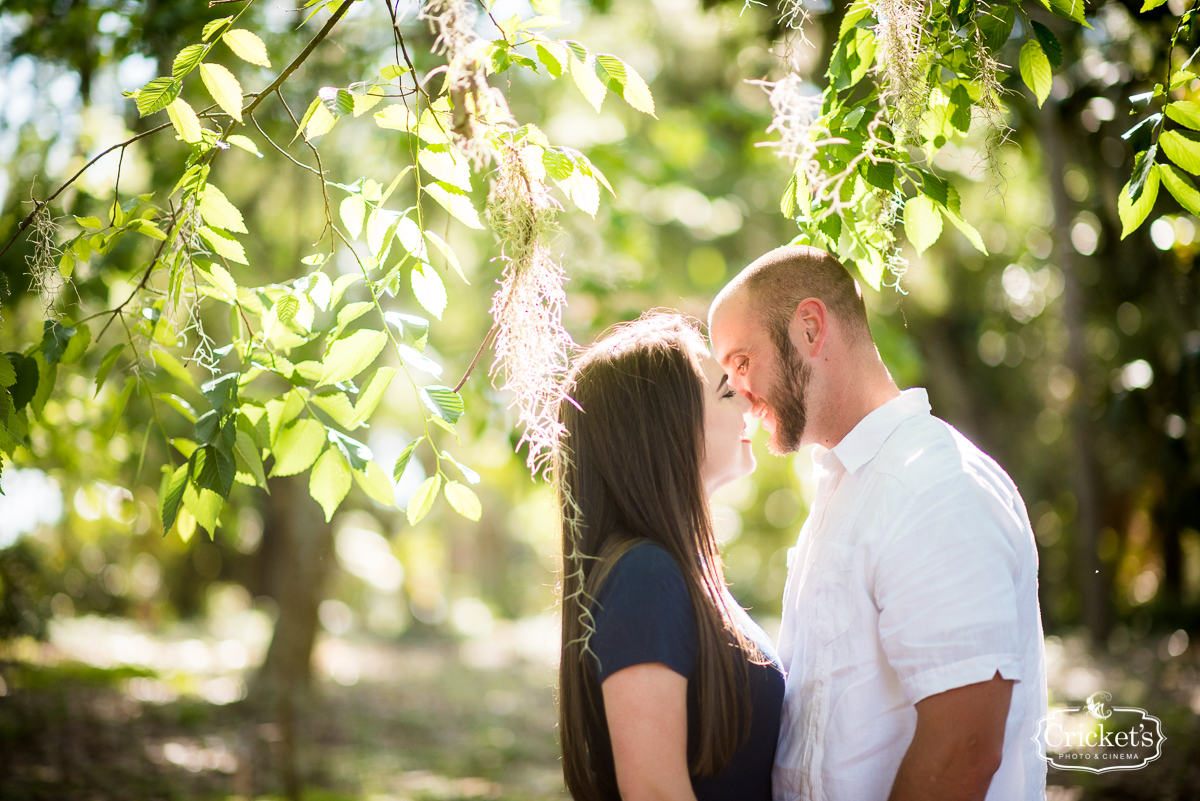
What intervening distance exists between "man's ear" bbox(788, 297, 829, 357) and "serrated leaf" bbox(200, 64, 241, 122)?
1.26 metres

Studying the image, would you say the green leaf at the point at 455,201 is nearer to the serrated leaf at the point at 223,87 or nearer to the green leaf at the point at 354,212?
the green leaf at the point at 354,212

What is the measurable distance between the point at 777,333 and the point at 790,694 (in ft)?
2.82

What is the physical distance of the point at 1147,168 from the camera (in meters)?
1.69

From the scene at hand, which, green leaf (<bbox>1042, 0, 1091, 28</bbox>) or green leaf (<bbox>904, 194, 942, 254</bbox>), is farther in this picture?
green leaf (<bbox>904, 194, 942, 254</bbox>)

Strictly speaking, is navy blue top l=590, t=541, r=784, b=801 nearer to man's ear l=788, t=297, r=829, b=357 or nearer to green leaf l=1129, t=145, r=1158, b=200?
man's ear l=788, t=297, r=829, b=357

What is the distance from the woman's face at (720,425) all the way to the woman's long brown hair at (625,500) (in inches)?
1.3

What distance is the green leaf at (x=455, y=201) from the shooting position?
169 cm

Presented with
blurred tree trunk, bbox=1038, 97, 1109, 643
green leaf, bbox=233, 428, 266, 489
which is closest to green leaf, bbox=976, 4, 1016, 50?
green leaf, bbox=233, 428, 266, 489

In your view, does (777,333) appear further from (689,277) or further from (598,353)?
(689,277)

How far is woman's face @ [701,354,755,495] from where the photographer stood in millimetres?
2018

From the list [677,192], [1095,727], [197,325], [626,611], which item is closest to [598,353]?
[626,611]

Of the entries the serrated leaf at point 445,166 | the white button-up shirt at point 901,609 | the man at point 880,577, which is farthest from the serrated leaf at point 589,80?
the white button-up shirt at point 901,609

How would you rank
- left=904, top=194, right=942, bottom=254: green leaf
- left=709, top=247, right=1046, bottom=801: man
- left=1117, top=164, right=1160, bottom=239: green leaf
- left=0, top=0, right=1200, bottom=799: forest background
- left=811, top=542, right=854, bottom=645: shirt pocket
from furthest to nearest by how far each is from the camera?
left=0, top=0, right=1200, bottom=799: forest background, left=904, top=194, right=942, bottom=254: green leaf, left=811, top=542, right=854, bottom=645: shirt pocket, left=1117, top=164, right=1160, bottom=239: green leaf, left=709, top=247, right=1046, bottom=801: man

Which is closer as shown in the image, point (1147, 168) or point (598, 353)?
point (1147, 168)
